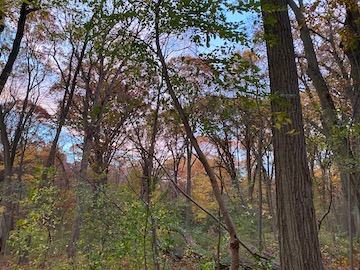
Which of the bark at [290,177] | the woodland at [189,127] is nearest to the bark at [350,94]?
the woodland at [189,127]

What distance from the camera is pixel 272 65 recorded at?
8.29 feet

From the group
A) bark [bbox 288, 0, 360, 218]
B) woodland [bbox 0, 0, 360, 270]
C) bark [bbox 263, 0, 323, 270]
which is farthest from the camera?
bark [bbox 288, 0, 360, 218]

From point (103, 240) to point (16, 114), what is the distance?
9322 mm

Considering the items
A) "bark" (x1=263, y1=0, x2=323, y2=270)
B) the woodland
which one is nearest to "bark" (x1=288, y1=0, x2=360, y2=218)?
the woodland

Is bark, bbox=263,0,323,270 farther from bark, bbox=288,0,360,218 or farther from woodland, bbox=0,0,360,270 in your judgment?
bark, bbox=288,0,360,218

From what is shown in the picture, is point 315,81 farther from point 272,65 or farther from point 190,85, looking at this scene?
point 190,85

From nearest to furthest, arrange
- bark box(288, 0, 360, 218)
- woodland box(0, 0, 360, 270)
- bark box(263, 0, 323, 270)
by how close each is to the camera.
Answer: woodland box(0, 0, 360, 270) < bark box(263, 0, 323, 270) < bark box(288, 0, 360, 218)

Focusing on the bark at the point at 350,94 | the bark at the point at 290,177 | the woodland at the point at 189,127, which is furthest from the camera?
the bark at the point at 350,94

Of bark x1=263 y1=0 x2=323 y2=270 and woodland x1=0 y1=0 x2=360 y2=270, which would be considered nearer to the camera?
woodland x1=0 y1=0 x2=360 y2=270

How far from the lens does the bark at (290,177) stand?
212 centimetres

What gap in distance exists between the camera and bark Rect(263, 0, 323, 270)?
6.94ft

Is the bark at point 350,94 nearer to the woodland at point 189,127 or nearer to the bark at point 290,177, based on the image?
the woodland at point 189,127

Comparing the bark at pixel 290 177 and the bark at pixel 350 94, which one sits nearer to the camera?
the bark at pixel 290 177

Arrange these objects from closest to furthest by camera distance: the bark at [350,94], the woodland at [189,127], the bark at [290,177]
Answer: the woodland at [189,127]
the bark at [290,177]
the bark at [350,94]
